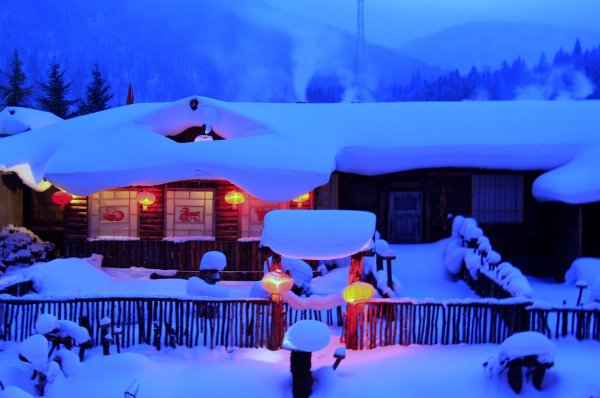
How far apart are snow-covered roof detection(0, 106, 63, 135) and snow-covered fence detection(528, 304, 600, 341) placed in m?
20.8

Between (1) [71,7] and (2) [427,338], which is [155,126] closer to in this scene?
(2) [427,338]

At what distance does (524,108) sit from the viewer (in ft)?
65.6

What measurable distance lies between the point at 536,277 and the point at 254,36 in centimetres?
16173

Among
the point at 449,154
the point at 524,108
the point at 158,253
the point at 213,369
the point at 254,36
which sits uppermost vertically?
the point at 254,36

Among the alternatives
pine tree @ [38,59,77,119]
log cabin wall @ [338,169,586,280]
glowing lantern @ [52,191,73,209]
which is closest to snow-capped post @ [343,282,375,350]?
log cabin wall @ [338,169,586,280]

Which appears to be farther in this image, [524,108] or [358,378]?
[524,108]

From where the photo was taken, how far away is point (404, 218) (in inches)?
754

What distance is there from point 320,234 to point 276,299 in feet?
5.79

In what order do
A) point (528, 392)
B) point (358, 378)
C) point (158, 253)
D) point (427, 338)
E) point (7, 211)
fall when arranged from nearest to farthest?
point (528, 392) → point (358, 378) → point (427, 338) → point (158, 253) → point (7, 211)

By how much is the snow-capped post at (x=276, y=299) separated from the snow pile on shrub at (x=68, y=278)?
520 cm

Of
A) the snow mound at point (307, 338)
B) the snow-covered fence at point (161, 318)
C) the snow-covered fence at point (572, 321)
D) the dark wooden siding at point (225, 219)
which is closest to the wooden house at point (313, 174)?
the dark wooden siding at point (225, 219)

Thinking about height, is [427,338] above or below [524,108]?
below

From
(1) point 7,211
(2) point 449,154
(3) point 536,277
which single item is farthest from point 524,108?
(1) point 7,211

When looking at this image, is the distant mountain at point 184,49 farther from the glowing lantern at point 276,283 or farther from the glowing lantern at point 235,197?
the glowing lantern at point 276,283
